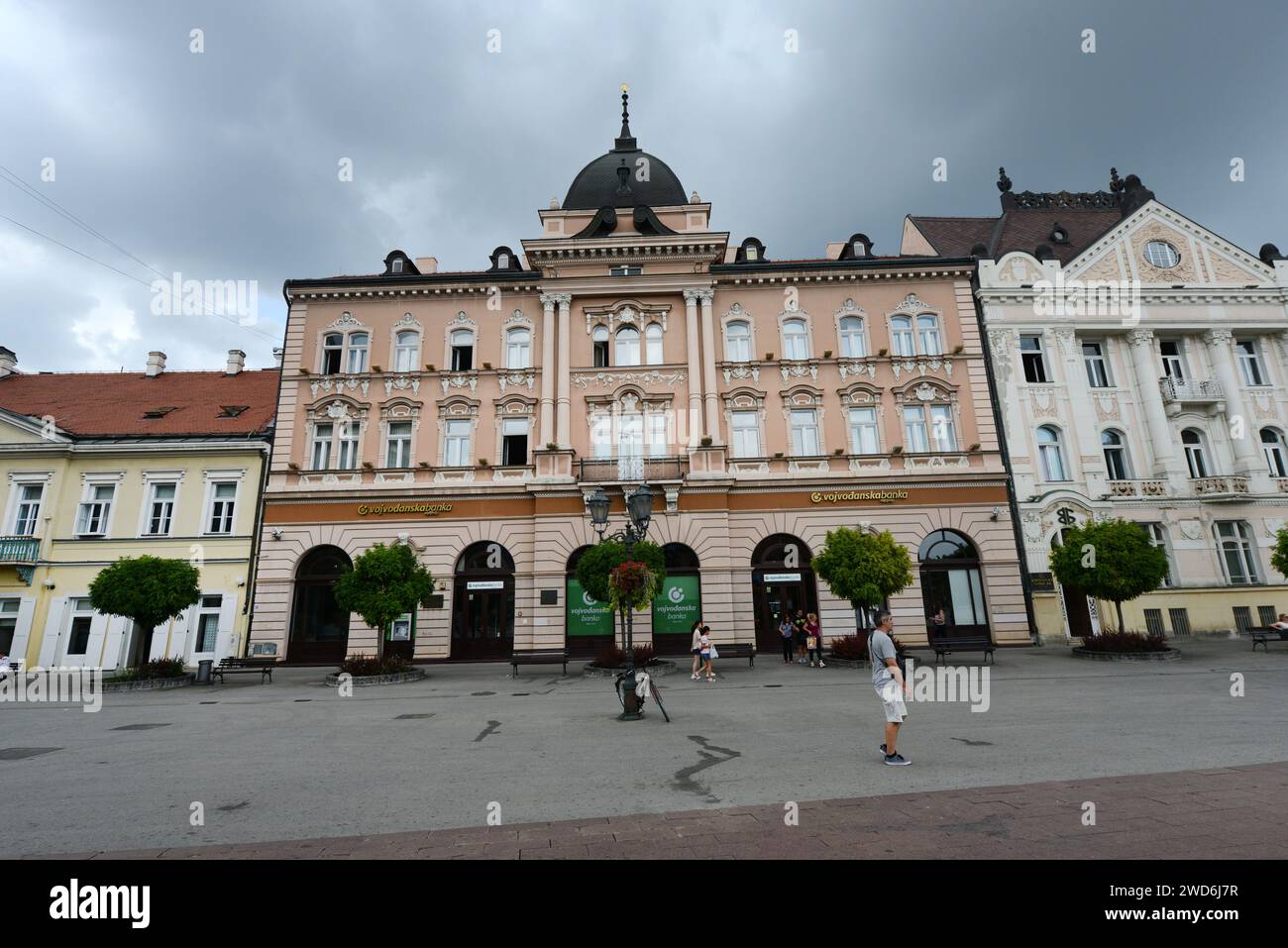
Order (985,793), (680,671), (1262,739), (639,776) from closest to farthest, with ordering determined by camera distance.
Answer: (985,793) < (639,776) < (1262,739) < (680,671)

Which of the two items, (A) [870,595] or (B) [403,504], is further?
(B) [403,504]

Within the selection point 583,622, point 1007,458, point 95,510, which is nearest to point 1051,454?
point 1007,458

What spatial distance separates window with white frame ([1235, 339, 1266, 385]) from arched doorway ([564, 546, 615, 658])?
97.0 ft

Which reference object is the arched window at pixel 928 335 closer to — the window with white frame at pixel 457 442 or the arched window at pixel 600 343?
the arched window at pixel 600 343

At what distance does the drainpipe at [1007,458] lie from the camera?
24141mm

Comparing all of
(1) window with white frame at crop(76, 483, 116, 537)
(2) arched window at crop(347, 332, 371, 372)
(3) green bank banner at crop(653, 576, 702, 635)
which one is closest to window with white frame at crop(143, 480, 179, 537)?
(1) window with white frame at crop(76, 483, 116, 537)

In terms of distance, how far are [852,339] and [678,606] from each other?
13.3 metres

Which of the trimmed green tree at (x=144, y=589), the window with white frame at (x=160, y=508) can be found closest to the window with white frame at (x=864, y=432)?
the trimmed green tree at (x=144, y=589)

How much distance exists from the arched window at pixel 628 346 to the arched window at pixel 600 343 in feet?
1.78

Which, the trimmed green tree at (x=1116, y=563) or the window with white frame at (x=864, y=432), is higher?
the window with white frame at (x=864, y=432)

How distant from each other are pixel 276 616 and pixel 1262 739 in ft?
88.0

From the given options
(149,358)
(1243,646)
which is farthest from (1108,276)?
(149,358)

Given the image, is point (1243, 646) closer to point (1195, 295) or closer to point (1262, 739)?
point (1195, 295)

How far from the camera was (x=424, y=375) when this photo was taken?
26203 mm
